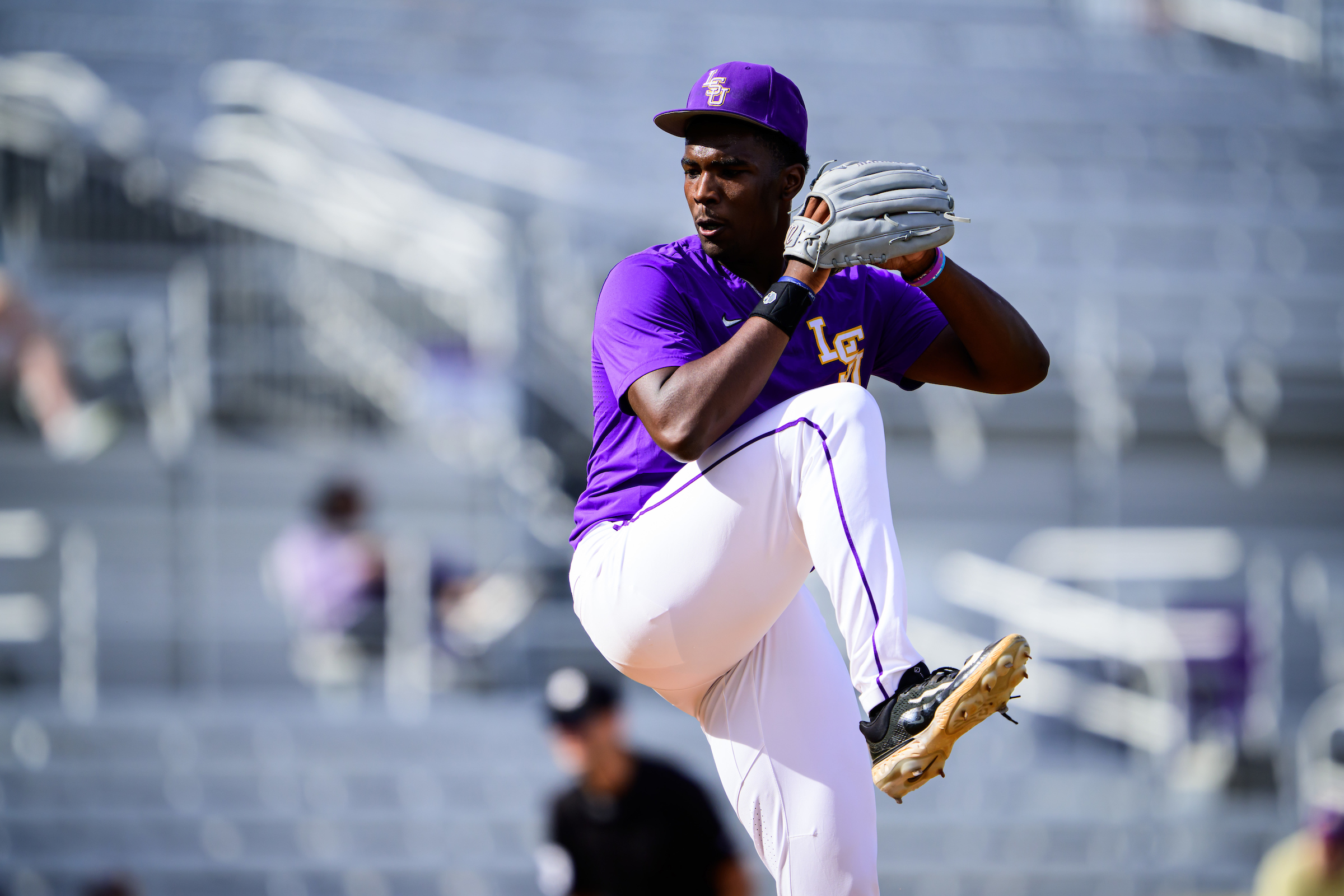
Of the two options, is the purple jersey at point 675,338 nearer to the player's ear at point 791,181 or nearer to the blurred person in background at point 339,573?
the player's ear at point 791,181

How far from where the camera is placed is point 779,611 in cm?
219

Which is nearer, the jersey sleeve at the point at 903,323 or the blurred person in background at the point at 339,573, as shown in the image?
the jersey sleeve at the point at 903,323

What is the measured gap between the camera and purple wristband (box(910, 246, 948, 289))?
7.57ft

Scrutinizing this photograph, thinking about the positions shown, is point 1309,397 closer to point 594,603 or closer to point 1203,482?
point 1203,482

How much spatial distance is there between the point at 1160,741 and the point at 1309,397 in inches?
177

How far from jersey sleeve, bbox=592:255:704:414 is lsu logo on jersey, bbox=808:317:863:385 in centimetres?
24

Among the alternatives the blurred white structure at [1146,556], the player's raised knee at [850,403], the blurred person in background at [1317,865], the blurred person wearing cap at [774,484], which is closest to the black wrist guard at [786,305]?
the blurred person wearing cap at [774,484]

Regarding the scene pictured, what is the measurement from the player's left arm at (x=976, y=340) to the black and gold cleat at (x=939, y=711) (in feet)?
2.16

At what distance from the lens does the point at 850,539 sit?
1992 mm

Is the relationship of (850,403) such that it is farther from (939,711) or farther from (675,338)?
(939,711)

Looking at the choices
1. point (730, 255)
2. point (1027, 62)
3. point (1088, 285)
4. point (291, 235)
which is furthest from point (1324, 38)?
point (730, 255)

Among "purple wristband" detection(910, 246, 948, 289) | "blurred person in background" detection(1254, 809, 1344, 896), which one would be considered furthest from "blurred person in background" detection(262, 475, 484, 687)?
"purple wristband" detection(910, 246, 948, 289)

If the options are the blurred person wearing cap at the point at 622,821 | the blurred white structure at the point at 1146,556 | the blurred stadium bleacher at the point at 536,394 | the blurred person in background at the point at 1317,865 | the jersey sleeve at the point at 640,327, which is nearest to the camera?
the jersey sleeve at the point at 640,327

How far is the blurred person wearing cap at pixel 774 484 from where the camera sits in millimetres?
1996
